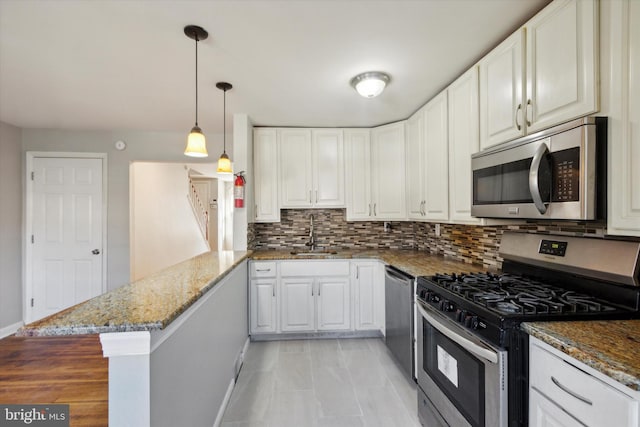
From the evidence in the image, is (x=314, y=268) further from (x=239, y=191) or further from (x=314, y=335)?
(x=239, y=191)

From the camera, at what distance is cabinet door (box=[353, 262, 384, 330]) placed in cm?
305

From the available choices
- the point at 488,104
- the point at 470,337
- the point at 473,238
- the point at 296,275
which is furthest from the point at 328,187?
the point at 470,337

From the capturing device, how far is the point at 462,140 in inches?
82.8

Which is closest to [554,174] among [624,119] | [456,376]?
[624,119]

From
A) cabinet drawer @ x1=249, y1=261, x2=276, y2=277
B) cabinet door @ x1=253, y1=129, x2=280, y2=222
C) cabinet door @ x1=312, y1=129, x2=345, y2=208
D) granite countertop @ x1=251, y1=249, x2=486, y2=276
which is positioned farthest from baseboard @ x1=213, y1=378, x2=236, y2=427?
cabinet door @ x1=312, y1=129, x2=345, y2=208

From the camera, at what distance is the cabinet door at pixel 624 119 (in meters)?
1.05

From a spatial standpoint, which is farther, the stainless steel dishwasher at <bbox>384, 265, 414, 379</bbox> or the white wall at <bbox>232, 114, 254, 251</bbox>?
the white wall at <bbox>232, 114, 254, 251</bbox>

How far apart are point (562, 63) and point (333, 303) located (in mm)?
2595

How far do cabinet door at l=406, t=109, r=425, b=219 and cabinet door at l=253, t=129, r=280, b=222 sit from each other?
150 centimetres

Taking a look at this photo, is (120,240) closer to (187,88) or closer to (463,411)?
(187,88)

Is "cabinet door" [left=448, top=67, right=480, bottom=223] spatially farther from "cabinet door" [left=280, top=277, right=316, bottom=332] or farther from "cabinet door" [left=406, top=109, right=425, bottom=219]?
"cabinet door" [left=280, top=277, right=316, bottom=332]

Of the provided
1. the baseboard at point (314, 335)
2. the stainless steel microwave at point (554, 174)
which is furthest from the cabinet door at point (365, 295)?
the stainless steel microwave at point (554, 174)

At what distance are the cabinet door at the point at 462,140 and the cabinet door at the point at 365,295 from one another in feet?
3.66

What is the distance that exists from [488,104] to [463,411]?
174cm
